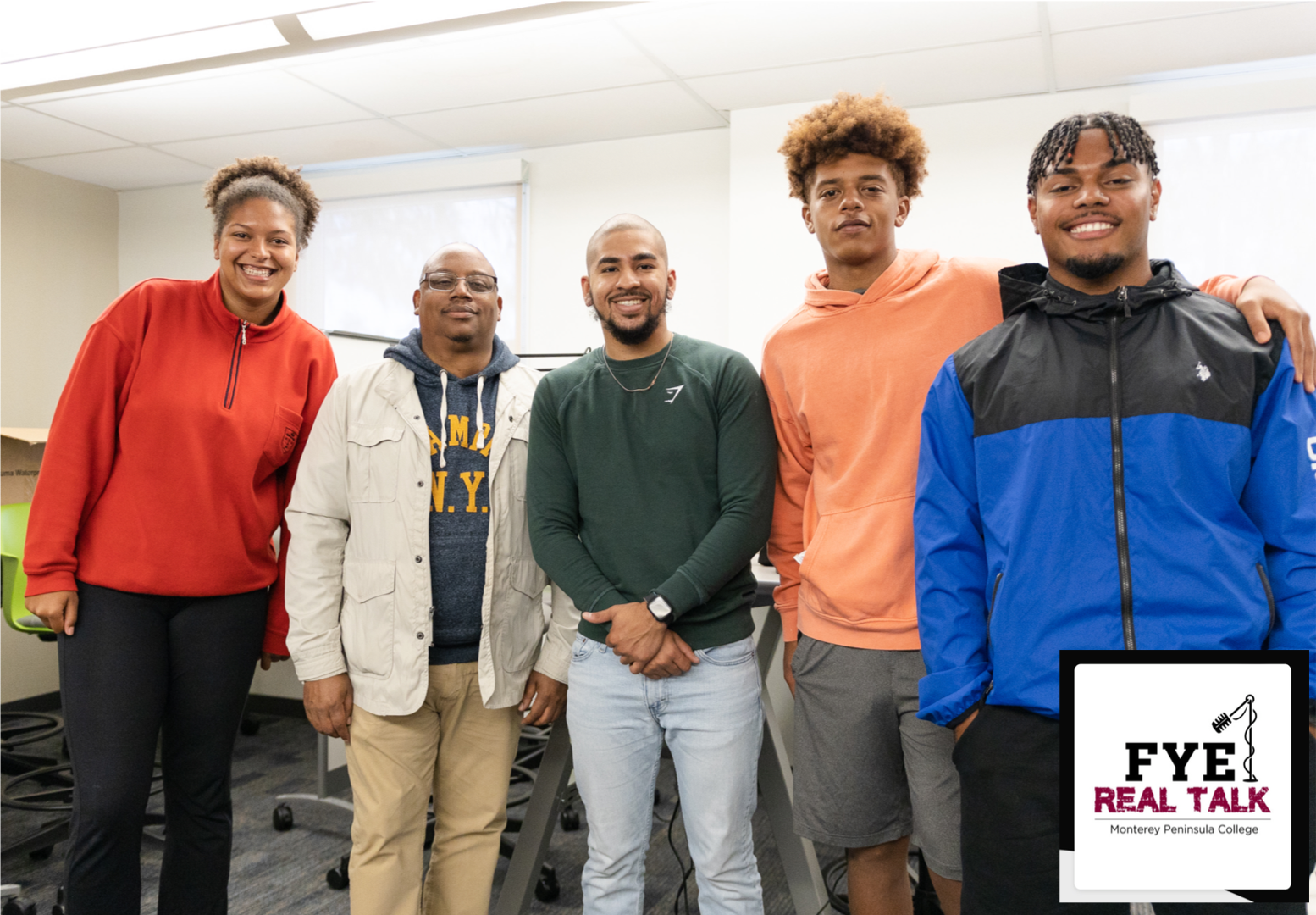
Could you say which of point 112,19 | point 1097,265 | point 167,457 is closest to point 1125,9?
point 1097,265

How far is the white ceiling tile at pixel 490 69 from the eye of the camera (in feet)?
9.78

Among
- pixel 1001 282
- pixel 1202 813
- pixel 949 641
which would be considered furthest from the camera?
pixel 1001 282

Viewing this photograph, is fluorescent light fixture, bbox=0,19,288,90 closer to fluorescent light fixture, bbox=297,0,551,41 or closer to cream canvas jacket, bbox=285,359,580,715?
fluorescent light fixture, bbox=297,0,551,41

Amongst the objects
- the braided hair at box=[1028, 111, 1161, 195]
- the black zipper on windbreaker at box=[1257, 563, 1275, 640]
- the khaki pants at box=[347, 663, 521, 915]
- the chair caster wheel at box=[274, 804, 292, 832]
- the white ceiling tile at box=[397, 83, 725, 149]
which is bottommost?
the chair caster wheel at box=[274, 804, 292, 832]

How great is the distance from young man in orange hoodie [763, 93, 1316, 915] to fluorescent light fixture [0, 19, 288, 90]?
195 cm

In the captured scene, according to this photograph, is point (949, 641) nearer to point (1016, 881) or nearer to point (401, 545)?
point (1016, 881)

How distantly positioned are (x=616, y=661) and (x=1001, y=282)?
37.7 inches

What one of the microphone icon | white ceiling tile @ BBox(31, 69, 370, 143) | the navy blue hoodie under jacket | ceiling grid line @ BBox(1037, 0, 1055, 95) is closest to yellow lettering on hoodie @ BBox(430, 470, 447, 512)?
the navy blue hoodie under jacket

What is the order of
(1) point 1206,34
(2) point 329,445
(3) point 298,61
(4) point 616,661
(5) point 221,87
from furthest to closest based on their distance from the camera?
(5) point 221,87 → (3) point 298,61 → (1) point 1206,34 → (2) point 329,445 → (4) point 616,661

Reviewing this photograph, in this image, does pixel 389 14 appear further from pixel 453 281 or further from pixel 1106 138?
pixel 1106 138

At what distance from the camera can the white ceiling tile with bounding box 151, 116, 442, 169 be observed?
3.89 metres

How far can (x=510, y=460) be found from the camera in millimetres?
1897

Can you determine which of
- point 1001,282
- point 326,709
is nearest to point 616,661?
point 326,709

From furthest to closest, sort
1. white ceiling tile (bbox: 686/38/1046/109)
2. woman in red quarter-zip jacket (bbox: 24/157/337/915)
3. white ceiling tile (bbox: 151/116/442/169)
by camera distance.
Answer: white ceiling tile (bbox: 151/116/442/169)
white ceiling tile (bbox: 686/38/1046/109)
woman in red quarter-zip jacket (bbox: 24/157/337/915)
